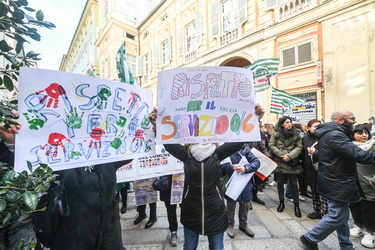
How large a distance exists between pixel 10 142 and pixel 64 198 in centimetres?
58

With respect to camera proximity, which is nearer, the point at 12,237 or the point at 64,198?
the point at 64,198

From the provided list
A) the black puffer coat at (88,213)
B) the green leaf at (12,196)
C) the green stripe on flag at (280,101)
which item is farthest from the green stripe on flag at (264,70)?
the green leaf at (12,196)

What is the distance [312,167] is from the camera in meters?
3.49

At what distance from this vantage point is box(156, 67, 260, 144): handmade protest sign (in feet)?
5.13

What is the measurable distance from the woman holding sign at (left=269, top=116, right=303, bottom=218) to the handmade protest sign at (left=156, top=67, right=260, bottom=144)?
239cm

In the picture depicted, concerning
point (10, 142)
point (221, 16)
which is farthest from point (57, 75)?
point (221, 16)

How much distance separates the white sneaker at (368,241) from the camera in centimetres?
243

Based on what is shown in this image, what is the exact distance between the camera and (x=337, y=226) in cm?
220

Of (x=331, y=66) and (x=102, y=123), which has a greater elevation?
(x=331, y=66)

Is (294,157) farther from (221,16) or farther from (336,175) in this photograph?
(221,16)

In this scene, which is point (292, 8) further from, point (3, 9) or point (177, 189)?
point (3, 9)

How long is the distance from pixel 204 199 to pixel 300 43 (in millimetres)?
8486

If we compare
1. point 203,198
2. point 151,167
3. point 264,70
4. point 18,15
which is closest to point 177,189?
point 151,167

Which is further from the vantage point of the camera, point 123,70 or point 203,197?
point 123,70
